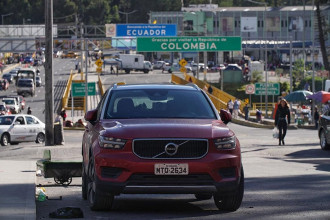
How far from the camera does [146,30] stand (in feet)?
243

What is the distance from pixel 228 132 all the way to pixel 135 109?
1455 millimetres

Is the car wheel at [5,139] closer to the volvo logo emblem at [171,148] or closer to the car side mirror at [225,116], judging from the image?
the car side mirror at [225,116]

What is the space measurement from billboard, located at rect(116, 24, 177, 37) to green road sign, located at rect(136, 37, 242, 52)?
4.33 m

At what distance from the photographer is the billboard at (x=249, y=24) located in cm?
12462

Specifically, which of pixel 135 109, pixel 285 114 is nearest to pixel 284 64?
pixel 285 114

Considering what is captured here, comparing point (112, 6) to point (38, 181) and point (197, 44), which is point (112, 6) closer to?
point (197, 44)

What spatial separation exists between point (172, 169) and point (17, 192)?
298cm

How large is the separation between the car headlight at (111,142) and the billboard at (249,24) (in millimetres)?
115042

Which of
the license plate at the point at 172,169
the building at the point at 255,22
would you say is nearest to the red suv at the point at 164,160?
the license plate at the point at 172,169

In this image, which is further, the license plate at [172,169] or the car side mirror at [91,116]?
the car side mirror at [91,116]

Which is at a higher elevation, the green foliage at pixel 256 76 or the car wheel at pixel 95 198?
the car wheel at pixel 95 198

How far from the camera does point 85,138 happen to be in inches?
492

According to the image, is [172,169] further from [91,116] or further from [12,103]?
[12,103]

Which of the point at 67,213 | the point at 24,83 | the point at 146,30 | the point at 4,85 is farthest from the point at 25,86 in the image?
the point at 67,213
